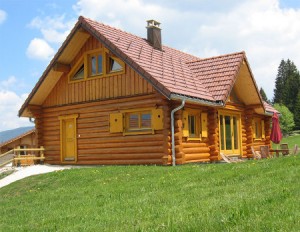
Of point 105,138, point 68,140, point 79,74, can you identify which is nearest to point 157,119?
point 105,138

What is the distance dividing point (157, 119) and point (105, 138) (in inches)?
115

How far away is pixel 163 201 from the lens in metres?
8.32

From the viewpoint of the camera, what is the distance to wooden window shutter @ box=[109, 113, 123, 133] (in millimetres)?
16938

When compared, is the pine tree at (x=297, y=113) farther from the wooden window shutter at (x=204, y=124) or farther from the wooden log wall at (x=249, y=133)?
the wooden window shutter at (x=204, y=124)

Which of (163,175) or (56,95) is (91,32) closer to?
(56,95)

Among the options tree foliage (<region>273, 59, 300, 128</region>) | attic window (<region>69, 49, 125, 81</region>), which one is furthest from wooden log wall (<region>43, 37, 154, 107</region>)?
tree foliage (<region>273, 59, 300, 128</region>)

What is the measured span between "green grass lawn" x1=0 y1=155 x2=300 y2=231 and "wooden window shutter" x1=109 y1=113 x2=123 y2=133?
3628 millimetres

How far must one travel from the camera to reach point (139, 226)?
650cm

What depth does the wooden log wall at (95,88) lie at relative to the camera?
16703 millimetres

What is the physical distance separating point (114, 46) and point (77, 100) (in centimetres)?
351

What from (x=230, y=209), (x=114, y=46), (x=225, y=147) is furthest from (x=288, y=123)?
(x=230, y=209)

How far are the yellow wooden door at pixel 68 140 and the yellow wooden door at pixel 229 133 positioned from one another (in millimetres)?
6624

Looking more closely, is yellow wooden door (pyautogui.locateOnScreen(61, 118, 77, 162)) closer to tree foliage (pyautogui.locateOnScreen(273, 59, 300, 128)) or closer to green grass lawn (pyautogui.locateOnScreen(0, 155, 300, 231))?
green grass lawn (pyautogui.locateOnScreen(0, 155, 300, 231))

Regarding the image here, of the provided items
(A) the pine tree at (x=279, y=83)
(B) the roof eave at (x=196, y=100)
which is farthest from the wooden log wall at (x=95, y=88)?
(A) the pine tree at (x=279, y=83)
